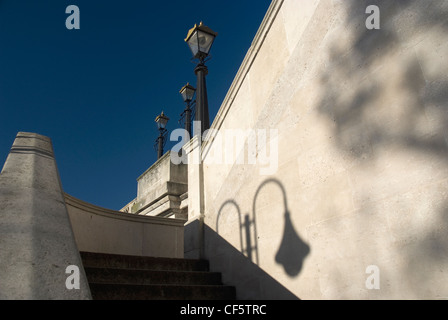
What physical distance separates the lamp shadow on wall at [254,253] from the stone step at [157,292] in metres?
0.35

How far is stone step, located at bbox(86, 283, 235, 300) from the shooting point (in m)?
3.98

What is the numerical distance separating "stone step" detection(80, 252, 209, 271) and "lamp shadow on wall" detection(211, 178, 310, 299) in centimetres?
44

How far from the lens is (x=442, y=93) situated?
10.1 feet

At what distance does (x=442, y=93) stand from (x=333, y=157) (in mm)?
1306

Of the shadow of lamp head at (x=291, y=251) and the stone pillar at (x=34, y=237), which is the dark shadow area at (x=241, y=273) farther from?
the stone pillar at (x=34, y=237)

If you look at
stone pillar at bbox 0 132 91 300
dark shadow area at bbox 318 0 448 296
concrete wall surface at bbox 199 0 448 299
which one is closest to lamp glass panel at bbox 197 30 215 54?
concrete wall surface at bbox 199 0 448 299

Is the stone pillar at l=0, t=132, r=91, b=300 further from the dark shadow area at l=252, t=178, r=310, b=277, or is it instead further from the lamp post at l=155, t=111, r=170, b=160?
the lamp post at l=155, t=111, r=170, b=160

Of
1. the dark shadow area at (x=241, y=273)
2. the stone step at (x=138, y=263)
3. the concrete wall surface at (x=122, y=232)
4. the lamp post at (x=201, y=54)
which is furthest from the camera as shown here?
the lamp post at (x=201, y=54)

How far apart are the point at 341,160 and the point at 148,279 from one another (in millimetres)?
3059

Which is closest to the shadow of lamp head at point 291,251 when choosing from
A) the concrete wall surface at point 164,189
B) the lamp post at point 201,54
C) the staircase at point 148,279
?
the staircase at point 148,279

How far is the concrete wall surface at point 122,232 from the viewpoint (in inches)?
225

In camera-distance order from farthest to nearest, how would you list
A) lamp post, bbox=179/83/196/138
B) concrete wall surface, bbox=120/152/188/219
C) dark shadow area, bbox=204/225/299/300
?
lamp post, bbox=179/83/196/138 → concrete wall surface, bbox=120/152/188/219 → dark shadow area, bbox=204/225/299/300
